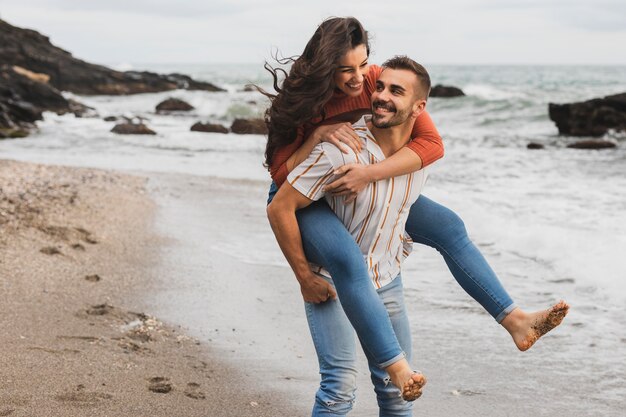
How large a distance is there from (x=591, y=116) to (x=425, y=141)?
2285cm

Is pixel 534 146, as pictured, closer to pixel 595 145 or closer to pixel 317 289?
pixel 595 145

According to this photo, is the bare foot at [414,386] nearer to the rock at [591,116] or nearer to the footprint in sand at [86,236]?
the footprint in sand at [86,236]

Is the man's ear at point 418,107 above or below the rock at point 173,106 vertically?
above

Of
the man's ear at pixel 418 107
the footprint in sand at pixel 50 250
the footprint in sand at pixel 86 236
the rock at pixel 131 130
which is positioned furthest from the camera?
the rock at pixel 131 130

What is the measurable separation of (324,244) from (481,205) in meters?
8.11

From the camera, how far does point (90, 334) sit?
5.27 m

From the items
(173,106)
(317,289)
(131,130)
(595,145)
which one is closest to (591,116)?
(595,145)

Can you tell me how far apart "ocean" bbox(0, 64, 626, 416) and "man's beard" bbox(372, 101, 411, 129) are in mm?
904

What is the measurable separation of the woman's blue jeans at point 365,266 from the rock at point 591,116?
21857mm

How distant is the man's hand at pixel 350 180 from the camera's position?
3.14 metres

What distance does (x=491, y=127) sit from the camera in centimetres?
2838

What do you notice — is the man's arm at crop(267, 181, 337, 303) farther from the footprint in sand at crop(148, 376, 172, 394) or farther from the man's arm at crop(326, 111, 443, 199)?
the footprint in sand at crop(148, 376, 172, 394)

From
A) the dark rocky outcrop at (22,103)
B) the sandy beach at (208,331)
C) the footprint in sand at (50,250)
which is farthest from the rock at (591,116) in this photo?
the footprint in sand at (50,250)

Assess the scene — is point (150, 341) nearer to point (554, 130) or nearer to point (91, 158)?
point (91, 158)
